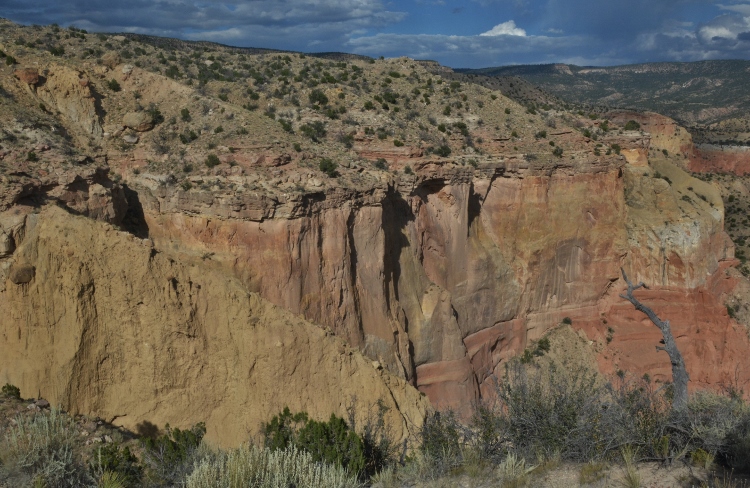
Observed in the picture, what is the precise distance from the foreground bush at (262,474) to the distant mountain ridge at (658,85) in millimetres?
116563

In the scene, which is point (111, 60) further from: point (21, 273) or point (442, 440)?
point (442, 440)

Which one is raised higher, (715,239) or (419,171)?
(419,171)

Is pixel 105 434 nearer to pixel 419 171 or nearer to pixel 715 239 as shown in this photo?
pixel 419 171

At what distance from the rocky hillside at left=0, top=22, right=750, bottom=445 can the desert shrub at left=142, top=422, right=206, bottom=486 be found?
4905 mm

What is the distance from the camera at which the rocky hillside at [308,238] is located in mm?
17672

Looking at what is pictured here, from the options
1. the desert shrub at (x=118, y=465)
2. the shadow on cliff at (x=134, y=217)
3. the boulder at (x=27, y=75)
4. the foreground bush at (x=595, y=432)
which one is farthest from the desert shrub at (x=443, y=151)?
the desert shrub at (x=118, y=465)

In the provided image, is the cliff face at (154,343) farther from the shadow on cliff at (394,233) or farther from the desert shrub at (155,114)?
the desert shrub at (155,114)

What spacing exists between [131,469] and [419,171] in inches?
706

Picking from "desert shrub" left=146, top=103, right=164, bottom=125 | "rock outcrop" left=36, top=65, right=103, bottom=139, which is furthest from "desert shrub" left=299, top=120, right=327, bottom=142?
"rock outcrop" left=36, top=65, right=103, bottom=139

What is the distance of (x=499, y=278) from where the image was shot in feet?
102

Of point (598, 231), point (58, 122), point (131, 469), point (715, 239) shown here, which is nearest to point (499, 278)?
point (598, 231)

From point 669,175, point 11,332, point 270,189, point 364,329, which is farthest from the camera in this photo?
point 669,175

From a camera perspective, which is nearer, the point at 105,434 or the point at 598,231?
the point at 105,434

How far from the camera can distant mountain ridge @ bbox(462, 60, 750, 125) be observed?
125 m
